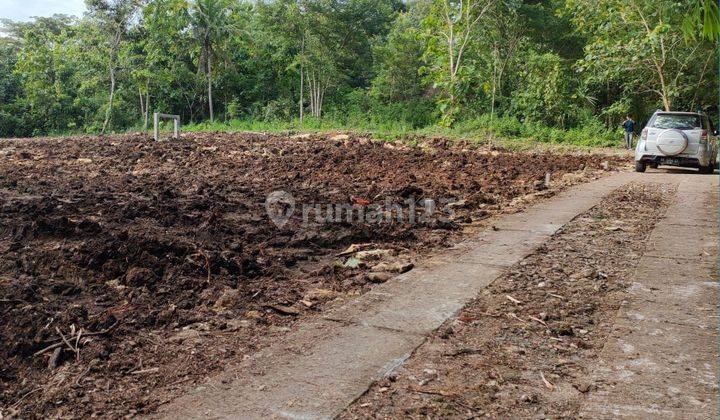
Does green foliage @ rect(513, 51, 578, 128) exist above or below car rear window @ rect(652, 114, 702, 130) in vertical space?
above

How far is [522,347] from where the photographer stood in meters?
3.29

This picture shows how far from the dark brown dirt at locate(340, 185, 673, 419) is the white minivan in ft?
27.4

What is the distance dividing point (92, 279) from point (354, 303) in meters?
1.88

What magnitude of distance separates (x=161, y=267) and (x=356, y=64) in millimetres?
30823

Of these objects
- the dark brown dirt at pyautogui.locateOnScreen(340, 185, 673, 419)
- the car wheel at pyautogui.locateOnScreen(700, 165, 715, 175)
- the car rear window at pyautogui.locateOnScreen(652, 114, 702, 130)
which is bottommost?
the dark brown dirt at pyautogui.locateOnScreen(340, 185, 673, 419)

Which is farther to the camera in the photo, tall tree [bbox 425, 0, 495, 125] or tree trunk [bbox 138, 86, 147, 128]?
tree trunk [bbox 138, 86, 147, 128]

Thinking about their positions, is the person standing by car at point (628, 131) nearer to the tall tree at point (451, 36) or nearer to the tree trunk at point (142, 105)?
the tall tree at point (451, 36)

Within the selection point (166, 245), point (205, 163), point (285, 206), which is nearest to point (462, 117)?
point (205, 163)

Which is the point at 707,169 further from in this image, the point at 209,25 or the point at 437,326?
the point at 209,25

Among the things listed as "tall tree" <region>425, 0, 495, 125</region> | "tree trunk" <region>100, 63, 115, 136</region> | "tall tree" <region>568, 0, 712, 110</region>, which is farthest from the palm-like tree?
"tall tree" <region>568, 0, 712, 110</region>

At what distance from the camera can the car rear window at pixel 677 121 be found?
12828 millimetres

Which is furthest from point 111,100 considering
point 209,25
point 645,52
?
point 645,52

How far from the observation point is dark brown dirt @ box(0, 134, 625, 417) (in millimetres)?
2951

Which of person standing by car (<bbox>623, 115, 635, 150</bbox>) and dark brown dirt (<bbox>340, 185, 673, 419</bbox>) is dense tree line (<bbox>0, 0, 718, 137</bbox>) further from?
dark brown dirt (<bbox>340, 185, 673, 419</bbox>)
